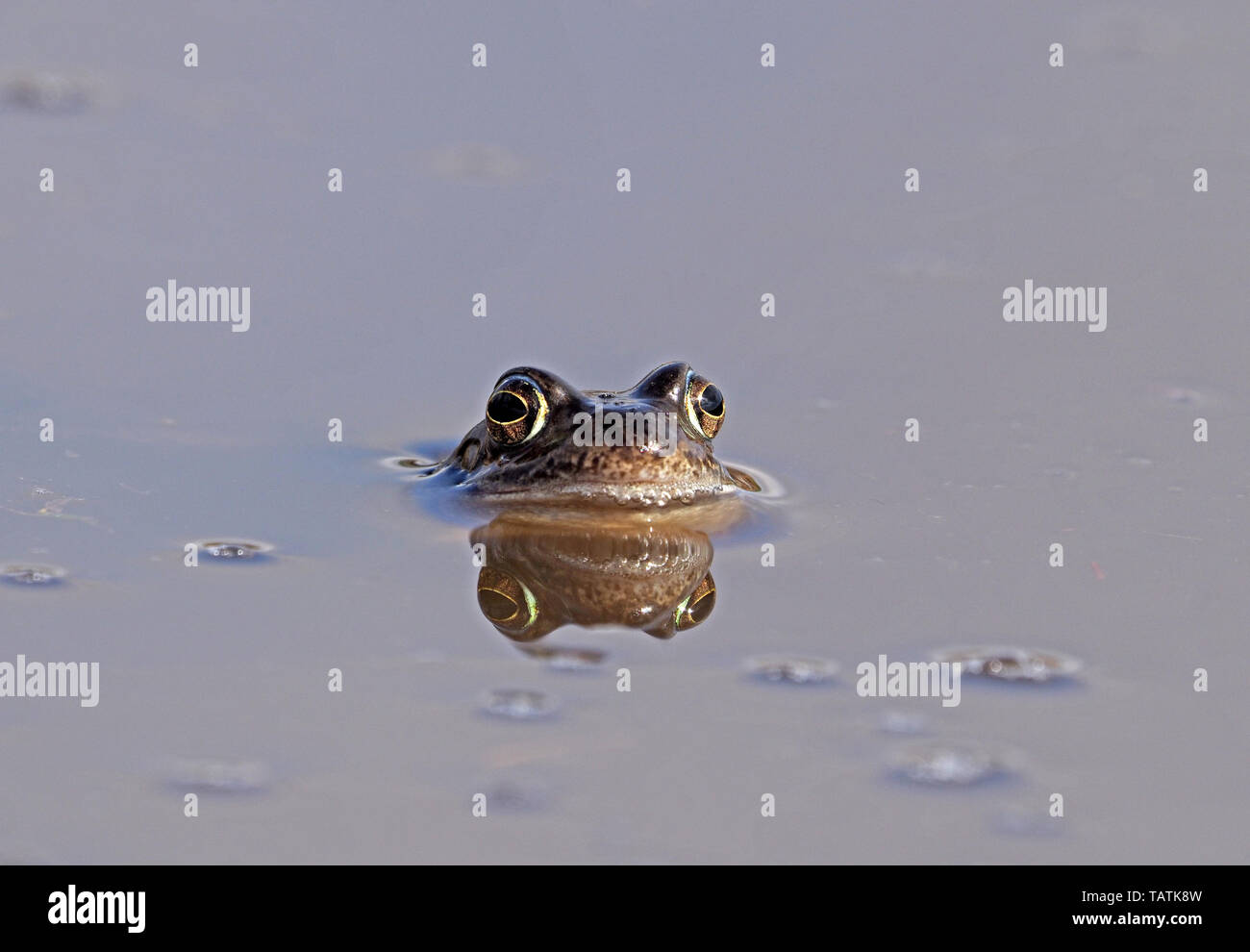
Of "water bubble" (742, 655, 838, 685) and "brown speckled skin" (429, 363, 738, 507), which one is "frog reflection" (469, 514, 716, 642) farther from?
"water bubble" (742, 655, 838, 685)

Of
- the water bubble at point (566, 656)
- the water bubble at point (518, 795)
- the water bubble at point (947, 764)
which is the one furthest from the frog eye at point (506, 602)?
the water bubble at point (947, 764)

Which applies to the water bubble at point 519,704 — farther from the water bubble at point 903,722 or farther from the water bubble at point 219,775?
the water bubble at point 903,722

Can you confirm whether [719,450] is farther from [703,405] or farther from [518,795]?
[518,795]

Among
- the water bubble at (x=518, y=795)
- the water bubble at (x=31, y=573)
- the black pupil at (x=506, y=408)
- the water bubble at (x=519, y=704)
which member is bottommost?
the water bubble at (x=518, y=795)

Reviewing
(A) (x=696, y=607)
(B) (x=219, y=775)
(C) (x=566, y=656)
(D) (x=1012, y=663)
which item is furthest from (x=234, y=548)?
(D) (x=1012, y=663)

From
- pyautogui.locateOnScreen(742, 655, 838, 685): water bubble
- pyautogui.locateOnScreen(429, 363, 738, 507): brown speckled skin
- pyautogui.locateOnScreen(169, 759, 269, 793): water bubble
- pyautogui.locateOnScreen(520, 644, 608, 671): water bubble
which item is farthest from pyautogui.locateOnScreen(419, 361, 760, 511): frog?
pyautogui.locateOnScreen(169, 759, 269, 793): water bubble

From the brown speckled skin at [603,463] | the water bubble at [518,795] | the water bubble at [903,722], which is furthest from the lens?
the brown speckled skin at [603,463]
